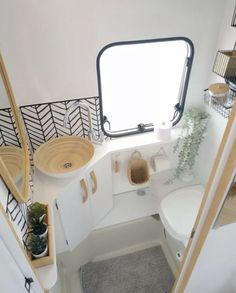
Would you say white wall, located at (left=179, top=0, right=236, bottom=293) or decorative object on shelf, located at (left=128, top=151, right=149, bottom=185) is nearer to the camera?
white wall, located at (left=179, top=0, right=236, bottom=293)

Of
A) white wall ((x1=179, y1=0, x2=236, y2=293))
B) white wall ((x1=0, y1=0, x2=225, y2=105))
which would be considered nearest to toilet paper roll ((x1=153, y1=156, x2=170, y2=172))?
white wall ((x1=179, y1=0, x2=236, y2=293))

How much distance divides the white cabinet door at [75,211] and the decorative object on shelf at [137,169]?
18.0 inches

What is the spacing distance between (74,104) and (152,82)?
2.28ft

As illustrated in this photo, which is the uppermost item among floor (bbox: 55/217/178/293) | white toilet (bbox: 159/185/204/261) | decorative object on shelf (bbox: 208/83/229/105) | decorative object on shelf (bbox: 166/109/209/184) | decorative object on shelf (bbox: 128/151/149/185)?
decorative object on shelf (bbox: 208/83/229/105)

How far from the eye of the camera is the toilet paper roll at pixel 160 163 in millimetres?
1907

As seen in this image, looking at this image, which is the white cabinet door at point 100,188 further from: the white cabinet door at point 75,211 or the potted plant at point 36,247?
the potted plant at point 36,247

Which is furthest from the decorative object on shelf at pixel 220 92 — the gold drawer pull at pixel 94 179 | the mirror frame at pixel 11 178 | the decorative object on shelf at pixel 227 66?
the mirror frame at pixel 11 178

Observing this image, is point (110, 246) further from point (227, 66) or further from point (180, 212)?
point (227, 66)

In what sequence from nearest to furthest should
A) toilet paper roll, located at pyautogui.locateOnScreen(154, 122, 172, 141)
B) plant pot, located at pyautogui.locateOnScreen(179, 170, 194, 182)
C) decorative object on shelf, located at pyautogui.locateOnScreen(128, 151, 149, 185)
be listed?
toilet paper roll, located at pyautogui.locateOnScreen(154, 122, 172, 141) → decorative object on shelf, located at pyautogui.locateOnScreen(128, 151, 149, 185) → plant pot, located at pyautogui.locateOnScreen(179, 170, 194, 182)

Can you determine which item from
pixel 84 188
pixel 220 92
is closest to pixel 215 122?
pixel 220 92

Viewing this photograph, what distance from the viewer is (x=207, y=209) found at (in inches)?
35.5

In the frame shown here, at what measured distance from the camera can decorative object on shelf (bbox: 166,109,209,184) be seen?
178cm

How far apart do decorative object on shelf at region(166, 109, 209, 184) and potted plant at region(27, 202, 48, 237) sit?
1230 millimetres

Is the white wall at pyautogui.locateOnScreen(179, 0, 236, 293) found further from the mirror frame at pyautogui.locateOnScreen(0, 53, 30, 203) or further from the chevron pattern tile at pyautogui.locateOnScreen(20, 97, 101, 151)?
the chevron pattern tile at pyautogui.locateOnScreen(20, 97, 101, 151)
